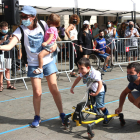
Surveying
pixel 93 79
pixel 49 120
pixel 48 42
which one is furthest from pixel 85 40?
pixel 93 79

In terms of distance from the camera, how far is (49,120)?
4387 mm

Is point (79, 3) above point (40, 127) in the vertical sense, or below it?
above

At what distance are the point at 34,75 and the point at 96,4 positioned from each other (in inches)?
335

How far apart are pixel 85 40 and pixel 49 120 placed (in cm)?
494

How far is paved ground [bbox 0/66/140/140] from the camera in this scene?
369 centimetres

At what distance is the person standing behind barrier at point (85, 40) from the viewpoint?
882 centimetres

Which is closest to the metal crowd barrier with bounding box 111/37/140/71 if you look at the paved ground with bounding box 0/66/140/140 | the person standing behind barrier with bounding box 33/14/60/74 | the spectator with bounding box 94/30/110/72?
the spectator with bounding box 94/30/110/72

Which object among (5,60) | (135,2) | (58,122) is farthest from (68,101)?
(135,2)

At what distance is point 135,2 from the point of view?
1323cm

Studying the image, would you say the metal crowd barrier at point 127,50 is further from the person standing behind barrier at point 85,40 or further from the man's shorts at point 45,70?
the man's shorts at point 45,70

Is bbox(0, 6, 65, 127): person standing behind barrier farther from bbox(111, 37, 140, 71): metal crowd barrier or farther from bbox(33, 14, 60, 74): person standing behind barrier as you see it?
bbox(111, 37, 140, 71): metal crowd barrier

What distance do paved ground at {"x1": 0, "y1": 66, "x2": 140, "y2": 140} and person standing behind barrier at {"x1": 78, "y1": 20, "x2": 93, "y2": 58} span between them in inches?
91.2

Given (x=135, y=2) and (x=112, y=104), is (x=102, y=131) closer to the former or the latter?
(x=112, y=104)

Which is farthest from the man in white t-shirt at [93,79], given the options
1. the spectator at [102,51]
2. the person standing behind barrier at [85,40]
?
the spectator at [102,51]
